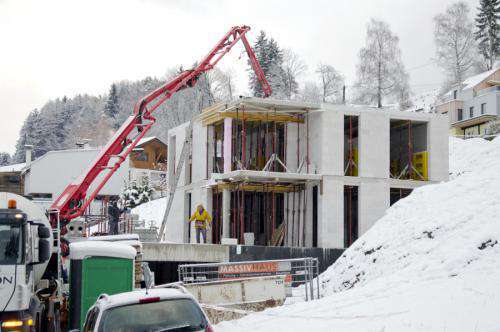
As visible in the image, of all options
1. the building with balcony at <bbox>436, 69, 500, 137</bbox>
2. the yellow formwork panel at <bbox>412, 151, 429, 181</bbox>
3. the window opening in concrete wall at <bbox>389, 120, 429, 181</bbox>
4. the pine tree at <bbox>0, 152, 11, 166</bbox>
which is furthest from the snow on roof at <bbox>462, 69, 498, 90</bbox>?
the pine tree at <bbox>0, 152, 11, 166</bbox>

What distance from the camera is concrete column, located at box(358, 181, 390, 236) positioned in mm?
30500

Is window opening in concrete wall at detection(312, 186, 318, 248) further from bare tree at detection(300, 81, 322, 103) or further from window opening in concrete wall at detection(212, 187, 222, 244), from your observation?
bare tree at detection(300, 81, 322, 103)

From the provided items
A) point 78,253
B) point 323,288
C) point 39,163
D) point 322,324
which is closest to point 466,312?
point 322,324

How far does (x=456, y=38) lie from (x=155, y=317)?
73.6 metres

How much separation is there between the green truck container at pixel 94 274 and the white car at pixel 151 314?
7822mm

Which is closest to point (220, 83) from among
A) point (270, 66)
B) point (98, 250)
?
point (270, 66)

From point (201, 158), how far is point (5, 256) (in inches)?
873

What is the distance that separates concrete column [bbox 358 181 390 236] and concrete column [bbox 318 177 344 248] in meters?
1.18

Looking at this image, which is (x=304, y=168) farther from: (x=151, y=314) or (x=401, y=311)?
(x=151, y=314)

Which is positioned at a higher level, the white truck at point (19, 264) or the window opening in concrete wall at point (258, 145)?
the window opening in concrete wall at point (258, 145)

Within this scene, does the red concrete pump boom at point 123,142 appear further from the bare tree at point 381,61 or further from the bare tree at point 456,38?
the bare tree at point 456,38

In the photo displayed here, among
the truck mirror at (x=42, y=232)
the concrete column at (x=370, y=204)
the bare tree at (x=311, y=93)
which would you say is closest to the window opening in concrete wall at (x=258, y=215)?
the concrete column at (x=370, y=204)

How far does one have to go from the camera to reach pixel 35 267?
513 inches

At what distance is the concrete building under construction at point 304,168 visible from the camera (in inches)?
1169
